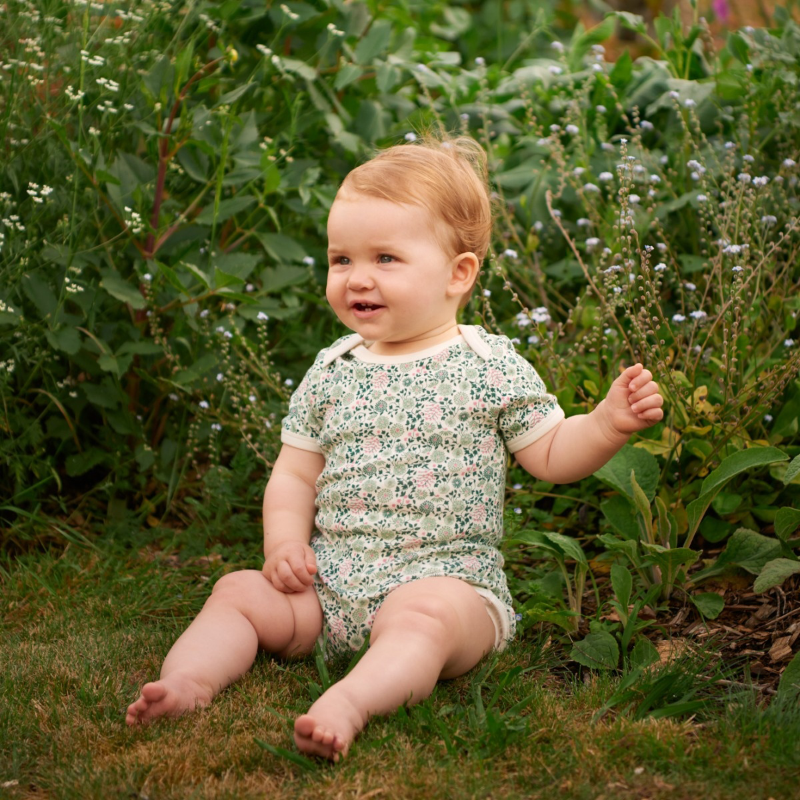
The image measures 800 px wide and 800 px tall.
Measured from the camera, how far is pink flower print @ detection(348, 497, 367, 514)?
7.20ft

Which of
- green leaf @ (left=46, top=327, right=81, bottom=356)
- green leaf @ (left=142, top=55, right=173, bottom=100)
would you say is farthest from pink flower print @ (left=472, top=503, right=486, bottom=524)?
green leaf @ (left=142, top=55, right=173, bottom=100)

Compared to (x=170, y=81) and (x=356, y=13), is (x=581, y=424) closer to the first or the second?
(x=170, y=81)

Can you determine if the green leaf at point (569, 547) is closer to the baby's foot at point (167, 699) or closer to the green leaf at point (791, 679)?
the green leaf at point (791, 679)

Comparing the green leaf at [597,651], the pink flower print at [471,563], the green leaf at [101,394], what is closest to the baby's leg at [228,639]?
the pink flower print at [471,563]

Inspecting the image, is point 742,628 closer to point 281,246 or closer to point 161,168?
point 281,246

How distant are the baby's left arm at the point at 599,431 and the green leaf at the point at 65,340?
4.19ft

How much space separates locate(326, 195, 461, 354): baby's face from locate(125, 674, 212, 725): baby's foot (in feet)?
2.70

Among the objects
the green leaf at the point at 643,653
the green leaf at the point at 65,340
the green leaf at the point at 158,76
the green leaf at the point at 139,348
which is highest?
the green leaf at the point at 158,76

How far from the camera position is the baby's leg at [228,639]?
1877mm

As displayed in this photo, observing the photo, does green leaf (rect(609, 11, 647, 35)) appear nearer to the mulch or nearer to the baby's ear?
the baby's ear

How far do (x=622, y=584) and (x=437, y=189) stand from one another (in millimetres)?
963

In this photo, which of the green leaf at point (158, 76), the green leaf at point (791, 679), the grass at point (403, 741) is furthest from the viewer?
the green leaf at point (158, 76)

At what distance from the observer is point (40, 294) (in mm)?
2771

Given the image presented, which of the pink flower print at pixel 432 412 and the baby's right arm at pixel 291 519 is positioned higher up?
the pink flower print at pixel 432 412
